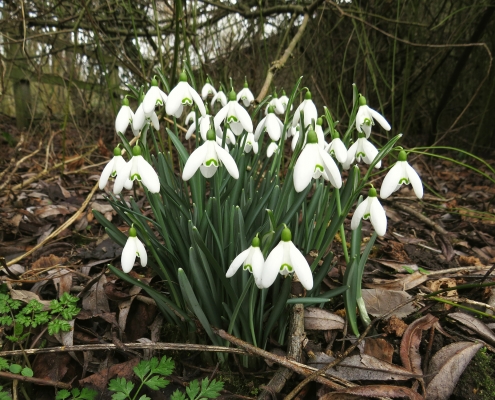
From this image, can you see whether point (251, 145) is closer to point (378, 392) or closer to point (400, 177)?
point (400, 177)

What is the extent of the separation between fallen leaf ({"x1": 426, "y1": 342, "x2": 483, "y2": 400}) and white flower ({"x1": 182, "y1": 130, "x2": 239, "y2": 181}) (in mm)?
773

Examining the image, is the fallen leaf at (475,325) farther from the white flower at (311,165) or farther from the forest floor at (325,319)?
the white flower at (311,165)

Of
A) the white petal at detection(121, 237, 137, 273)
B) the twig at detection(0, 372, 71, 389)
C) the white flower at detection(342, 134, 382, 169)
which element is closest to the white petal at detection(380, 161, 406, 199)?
the white flower at detection(342, 134, 382, 169)

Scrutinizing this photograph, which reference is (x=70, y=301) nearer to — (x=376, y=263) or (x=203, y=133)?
(x=203, y=133)

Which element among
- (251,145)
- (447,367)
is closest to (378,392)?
(447,367)

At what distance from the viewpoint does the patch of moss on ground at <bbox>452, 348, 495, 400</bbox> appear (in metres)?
1.06

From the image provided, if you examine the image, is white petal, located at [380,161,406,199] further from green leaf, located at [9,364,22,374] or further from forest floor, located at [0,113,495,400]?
green leaf, located at [9,364,22,374]

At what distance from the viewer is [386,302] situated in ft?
4.41

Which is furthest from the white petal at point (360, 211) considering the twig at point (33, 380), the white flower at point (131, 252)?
the twig at point (33, 380)

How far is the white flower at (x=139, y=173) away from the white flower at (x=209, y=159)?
0.09 meters

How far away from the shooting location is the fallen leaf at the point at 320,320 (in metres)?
1.23

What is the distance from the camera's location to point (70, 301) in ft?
4.26

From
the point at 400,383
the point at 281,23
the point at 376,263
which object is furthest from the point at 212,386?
the point at 281,23

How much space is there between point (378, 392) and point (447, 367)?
0.26 metres
